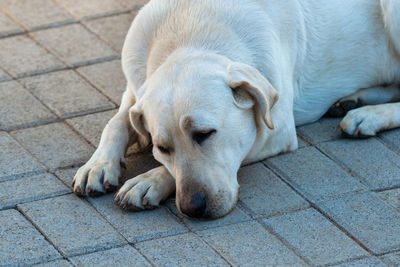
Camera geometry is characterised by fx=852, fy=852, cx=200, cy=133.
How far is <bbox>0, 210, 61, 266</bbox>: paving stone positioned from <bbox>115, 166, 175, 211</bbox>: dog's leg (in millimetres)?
463

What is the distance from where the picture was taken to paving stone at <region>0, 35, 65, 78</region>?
5.82 metres

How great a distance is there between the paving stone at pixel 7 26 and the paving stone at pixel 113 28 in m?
0.52

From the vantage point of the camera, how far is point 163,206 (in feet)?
14.0

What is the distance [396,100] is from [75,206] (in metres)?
2.24

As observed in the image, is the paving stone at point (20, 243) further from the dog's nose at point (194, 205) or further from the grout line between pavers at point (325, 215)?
the grout line between pavers at point (325, 215)

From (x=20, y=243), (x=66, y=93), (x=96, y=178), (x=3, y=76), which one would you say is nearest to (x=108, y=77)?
(x=66, y=93)

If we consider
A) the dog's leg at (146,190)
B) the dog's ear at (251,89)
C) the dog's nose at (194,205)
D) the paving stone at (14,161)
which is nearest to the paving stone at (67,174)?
the paving stone at (14,161)

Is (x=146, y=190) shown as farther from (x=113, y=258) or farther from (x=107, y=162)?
(x=113, y=258)

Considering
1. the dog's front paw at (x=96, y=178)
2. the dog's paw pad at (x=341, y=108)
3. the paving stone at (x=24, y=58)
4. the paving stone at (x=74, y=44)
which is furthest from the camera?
the paving stone at (x=74, y=44)

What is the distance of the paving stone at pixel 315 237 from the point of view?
3.82 meters

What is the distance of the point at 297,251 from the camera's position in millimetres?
3854

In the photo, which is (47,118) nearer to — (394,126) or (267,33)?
(267,33)

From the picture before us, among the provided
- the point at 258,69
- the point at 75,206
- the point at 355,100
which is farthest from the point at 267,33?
the point at 75,206

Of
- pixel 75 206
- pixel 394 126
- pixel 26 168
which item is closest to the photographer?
pixel 75 206
